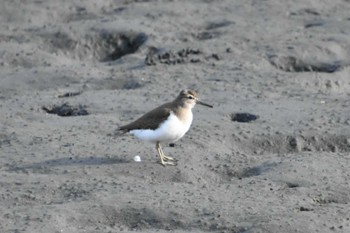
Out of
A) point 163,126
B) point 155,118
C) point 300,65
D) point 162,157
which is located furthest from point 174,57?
point 162,157

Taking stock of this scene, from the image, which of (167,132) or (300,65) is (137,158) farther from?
(300,65)

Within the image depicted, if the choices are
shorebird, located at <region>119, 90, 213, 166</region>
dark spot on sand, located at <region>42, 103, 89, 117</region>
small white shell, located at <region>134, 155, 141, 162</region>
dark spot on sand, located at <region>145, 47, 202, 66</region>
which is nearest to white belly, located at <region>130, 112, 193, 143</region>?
shorebird, located at <region>119, 90, 213, 166</region>

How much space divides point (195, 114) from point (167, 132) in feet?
6.11

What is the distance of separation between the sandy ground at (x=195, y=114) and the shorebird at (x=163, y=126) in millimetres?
243

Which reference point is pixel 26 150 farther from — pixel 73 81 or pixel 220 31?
pixel 220 31

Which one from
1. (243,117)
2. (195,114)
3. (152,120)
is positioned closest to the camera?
(152,120)

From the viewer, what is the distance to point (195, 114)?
13094 millimetres

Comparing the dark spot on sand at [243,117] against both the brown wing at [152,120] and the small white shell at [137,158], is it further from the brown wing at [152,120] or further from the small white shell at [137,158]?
the small white shell at [137,158]

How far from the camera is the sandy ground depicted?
32.8 ft

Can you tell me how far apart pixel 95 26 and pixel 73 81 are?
223cm

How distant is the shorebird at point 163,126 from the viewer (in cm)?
1130

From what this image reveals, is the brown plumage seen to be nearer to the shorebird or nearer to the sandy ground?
the shorebird

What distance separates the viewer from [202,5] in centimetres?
1772

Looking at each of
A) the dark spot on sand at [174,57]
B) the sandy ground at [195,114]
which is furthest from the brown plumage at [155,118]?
the dark spot on sand at [174,57]
